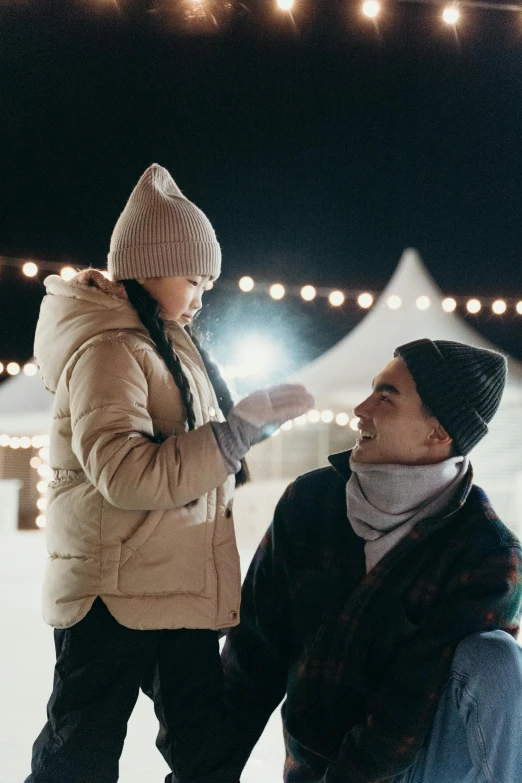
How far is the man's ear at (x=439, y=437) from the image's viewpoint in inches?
51.8

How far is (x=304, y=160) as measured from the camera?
2.20 meters

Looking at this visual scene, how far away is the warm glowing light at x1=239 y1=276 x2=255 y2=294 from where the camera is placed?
2.17 m

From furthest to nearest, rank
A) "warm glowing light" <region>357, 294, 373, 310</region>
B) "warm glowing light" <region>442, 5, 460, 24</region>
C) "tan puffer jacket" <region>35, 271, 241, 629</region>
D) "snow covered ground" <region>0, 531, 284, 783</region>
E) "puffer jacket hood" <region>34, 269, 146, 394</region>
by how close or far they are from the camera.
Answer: "warm glowing light" <region>357, 294, 373, 310</region> → "warm glowing light" <region>442, 5, 460, 24</region> → "snow covered ground" <region>0, 531, 284, 783</region> → "puffer jacket hood" <region>34, 269, 146, 394</region> → "tan puffer jacket" <region>35, 271, 241, 629</region>

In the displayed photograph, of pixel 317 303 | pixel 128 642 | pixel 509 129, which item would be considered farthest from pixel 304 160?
pixel 128 642

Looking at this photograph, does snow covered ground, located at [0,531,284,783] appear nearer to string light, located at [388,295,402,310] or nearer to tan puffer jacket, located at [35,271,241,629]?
tan puffer jacket, located at [35,271,241,629]

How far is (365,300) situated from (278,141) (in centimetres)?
54

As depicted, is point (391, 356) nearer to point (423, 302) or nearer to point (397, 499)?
point (423, 302)

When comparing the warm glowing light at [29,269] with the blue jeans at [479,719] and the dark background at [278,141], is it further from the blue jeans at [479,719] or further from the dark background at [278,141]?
the blue jeans at [479,719]

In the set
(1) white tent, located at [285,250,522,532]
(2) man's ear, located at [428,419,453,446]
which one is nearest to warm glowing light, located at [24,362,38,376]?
(1) white tent, located at [285,250,522,532]

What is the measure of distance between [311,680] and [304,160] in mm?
1506

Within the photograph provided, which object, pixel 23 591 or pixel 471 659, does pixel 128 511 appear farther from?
pixel 23 591

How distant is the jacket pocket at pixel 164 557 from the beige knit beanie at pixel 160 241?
416 mm

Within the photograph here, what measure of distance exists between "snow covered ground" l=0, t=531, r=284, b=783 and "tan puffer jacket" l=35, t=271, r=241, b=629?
503mm

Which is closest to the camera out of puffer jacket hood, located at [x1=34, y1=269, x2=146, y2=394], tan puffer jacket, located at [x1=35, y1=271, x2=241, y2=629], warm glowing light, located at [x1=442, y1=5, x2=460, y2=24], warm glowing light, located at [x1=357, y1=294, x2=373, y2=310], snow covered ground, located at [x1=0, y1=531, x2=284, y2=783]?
tan puffer jacket, located at [x1=35, y1=271, x2=241, y2=629]
